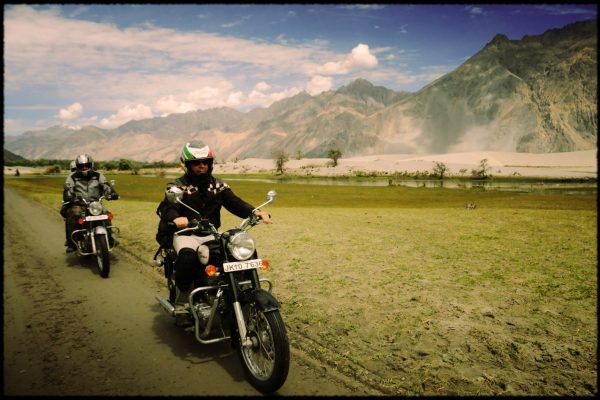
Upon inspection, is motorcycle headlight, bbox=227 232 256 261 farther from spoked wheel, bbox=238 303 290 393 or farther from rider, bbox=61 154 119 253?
rider, bbox=61 154 119 253

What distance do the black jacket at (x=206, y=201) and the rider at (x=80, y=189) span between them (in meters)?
6.18

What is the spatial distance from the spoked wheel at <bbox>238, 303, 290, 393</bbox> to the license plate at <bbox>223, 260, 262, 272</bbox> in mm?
456

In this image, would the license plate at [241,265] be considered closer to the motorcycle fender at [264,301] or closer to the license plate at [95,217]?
the motorcycle fender at [264,301]

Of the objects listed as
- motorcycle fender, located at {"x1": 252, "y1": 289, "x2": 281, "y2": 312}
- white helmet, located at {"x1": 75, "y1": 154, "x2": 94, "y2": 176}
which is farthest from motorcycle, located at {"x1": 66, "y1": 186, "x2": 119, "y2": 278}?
motorcycle fender, located at {"x1": 252, "y1": 289, "x2": 281, "y2": 312}

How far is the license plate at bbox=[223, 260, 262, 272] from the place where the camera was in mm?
4699

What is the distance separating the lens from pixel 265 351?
470cm

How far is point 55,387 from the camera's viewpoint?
182 inches

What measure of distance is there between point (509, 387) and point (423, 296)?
10.1 ft

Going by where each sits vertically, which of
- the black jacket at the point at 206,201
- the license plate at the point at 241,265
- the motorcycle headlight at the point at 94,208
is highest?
the black jacket at the point at 206,201

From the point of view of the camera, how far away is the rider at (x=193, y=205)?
5312 millimetres

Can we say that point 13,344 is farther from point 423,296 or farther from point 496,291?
point 496,291

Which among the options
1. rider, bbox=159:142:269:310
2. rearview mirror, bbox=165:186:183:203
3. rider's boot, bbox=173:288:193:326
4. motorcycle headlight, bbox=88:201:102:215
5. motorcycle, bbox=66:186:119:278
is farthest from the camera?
motorcycle headlight, bbox=88:201:102:215

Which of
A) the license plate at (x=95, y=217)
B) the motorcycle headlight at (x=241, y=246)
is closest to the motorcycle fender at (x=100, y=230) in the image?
the license plate at (x=95, y=217)

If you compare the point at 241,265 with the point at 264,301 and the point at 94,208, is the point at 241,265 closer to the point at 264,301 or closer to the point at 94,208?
the point at 264,301
